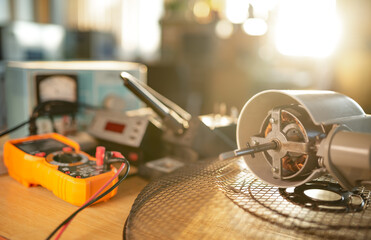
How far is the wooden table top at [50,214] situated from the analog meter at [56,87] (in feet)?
0.99

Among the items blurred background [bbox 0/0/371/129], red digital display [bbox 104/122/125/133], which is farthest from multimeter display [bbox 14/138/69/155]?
blurred background [bbox 0/0/371/129]

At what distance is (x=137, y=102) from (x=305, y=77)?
3.22 meters

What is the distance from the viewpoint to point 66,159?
64cm

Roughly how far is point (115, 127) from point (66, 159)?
19 centimetres

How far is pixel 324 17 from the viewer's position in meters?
3.68

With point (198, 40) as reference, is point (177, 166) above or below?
below

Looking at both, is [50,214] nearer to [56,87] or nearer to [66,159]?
[66,159]

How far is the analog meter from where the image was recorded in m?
0.90

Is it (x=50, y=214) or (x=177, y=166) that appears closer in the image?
(x=50, y=214)

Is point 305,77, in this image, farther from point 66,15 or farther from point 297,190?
point 297,190

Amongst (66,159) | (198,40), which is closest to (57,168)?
(66,159)

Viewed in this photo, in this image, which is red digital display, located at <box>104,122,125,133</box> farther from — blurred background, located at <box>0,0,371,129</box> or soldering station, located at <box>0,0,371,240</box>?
blurred background, located at <box>0,0,371,129</box>

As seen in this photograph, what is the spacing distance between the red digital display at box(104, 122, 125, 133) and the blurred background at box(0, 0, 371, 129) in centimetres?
197

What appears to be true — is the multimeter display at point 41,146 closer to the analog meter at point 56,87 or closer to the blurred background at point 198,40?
the analog meter at point 56,87
